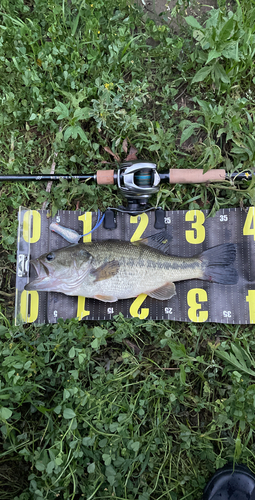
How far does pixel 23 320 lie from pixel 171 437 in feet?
6.30

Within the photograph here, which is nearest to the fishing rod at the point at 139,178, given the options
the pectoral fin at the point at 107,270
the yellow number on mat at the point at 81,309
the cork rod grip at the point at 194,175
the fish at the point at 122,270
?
the cork rod grip at the point at 194,175

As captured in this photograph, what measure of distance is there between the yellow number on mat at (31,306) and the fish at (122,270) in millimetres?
262

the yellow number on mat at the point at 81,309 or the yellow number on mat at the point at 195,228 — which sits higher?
the yellow number on mat at the point at 195,228

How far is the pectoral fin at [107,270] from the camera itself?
10.0 ft

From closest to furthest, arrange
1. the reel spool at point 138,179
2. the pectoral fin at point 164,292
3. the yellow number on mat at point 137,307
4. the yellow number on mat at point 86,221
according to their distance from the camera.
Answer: the reel spool at point 138,179, the pectoral fin at point 164,292, the yellow number on mat at point 137,307, the yellow number on mat at point 86,221

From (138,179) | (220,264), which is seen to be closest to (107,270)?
(138,179)

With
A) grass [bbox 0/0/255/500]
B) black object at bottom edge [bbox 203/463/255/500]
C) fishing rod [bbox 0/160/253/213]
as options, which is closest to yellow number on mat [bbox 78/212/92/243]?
grass [bbox 0/0/255/500]

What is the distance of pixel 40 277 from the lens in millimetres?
3098

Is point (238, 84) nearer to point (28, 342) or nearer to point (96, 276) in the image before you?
point (96, 276)

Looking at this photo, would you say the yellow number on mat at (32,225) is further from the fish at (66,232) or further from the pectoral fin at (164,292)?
the pectoral fin at (164,292)

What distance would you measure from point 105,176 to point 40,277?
4.09 feet

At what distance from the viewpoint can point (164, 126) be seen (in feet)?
11.1

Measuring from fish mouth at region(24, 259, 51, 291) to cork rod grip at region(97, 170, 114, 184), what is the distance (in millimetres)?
1068

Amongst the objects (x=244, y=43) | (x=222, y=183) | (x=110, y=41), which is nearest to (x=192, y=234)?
(x=222, y=183)
